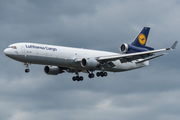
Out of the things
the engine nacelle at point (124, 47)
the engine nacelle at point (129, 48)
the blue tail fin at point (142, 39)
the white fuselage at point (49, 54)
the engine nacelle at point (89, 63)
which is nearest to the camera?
the white fuselage at point (49, 54)

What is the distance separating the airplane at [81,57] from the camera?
65.0 metres

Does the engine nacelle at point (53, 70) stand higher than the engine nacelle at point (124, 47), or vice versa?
the engine nacelle at point (124, 47)

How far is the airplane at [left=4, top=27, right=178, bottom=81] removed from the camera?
65000mm

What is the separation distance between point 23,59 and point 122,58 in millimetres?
18736

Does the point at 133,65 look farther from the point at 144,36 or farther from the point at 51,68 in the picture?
the point at 51,68

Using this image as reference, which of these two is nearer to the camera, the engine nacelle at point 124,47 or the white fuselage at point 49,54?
the white fuselage at point 49,54

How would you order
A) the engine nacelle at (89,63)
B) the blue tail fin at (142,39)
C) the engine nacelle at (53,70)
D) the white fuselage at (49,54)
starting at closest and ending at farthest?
the white fuselage at (49,54)
the engine nacelle at (89,63)
the engine nacelle at (53,70)
the blue tail fin at (142,39)

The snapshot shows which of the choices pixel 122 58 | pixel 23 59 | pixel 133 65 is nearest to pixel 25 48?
pixel 23 59

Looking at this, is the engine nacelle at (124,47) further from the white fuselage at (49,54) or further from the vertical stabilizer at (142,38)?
the vertical stabilizer at (142,38)

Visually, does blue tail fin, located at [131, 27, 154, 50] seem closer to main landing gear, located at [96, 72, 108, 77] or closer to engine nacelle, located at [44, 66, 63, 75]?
main landing gear, located at [96, 72, 108, 77]

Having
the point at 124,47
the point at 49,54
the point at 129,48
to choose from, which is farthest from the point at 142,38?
the point at 49,54

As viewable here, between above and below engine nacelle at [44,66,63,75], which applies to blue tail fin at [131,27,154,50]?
above

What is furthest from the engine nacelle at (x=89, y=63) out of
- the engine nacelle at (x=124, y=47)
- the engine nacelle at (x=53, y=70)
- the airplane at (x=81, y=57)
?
the engine nacelle at (x=53, y=70)

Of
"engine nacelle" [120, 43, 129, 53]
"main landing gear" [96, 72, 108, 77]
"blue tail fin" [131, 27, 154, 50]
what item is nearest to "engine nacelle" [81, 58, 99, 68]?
"main landing gear" [96, 72, 108, 77]
